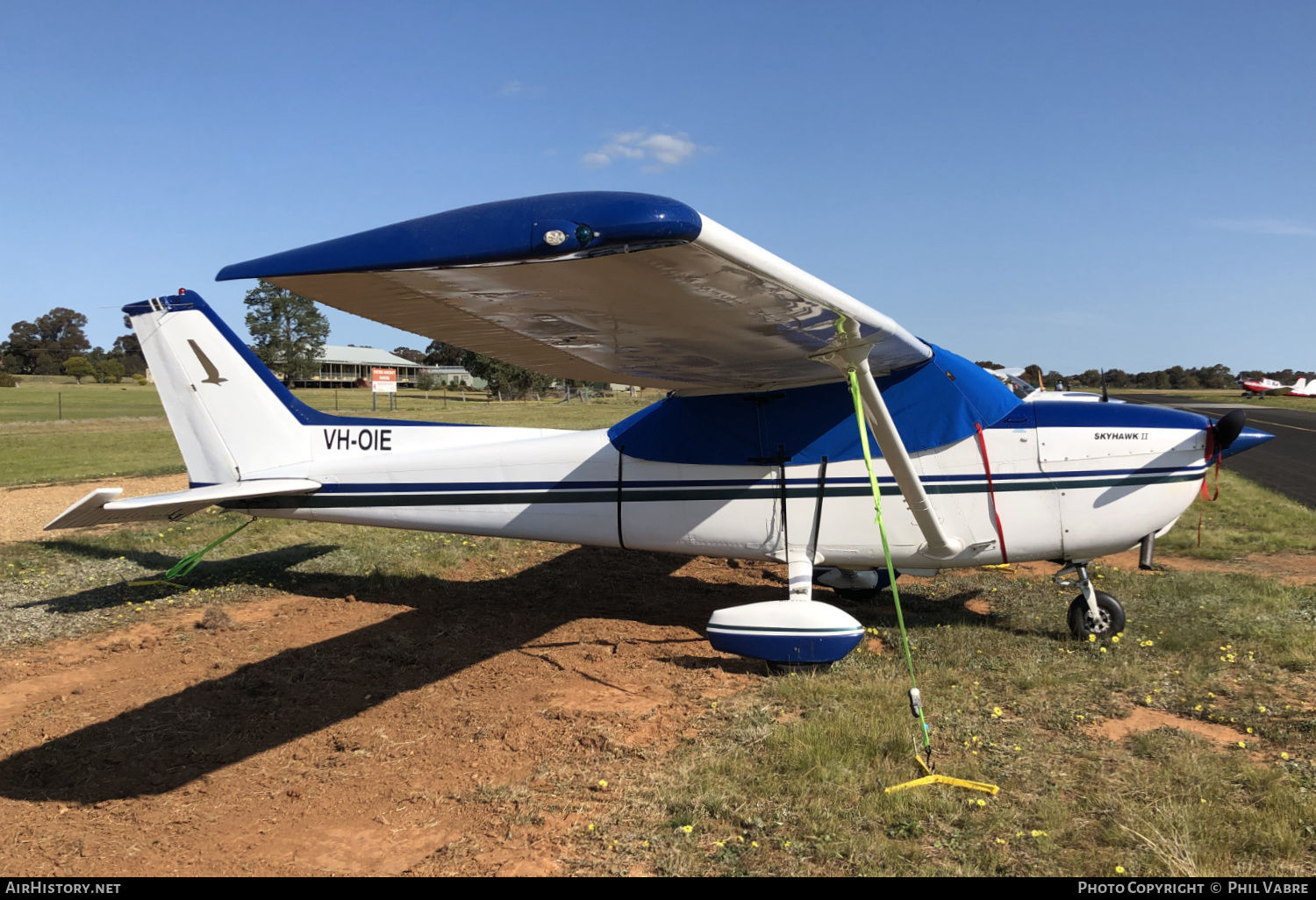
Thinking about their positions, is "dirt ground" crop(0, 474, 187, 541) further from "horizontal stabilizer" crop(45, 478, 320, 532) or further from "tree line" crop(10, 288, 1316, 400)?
"tree line" crop(10, 288, 1316, 400)

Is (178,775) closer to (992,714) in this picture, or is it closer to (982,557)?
(992,714)

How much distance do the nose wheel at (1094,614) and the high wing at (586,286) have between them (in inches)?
93.3

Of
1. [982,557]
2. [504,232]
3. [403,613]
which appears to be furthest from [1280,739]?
[403,613]

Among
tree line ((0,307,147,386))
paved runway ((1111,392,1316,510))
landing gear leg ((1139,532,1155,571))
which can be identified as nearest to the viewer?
landing gear leg ((1139,532,1155,571))

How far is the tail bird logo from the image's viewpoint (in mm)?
7344

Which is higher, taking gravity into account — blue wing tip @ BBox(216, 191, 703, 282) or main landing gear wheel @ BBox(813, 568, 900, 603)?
blue wing tip @ BBox(216, 191, 703, 282)

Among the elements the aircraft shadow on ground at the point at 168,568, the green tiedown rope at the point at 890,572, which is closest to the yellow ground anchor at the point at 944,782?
the green tiedown rope at the point at 890,572

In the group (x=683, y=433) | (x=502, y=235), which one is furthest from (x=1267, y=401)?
(x=502, y=235)

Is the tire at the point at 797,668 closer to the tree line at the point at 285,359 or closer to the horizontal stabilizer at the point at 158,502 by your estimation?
the horizontal stabilizer at the point at 158,502

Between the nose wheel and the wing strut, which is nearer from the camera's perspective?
the wing strut

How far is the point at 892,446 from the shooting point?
5.13 m

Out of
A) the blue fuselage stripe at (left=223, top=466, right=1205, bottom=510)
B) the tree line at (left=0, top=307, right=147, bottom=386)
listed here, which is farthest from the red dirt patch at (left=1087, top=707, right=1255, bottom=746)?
the tree line at (left=0, top=307, right=147, bottom=386)

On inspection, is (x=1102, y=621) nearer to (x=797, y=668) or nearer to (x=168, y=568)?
(x=797, y=668)

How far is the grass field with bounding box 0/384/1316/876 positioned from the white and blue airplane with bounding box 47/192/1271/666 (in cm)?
63
